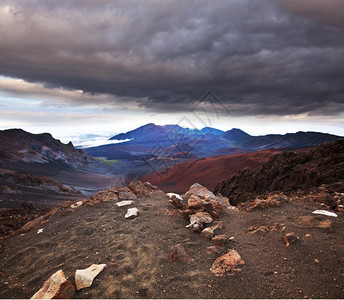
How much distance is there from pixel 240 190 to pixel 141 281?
62.1 ft

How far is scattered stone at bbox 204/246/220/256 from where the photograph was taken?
17.0 ft

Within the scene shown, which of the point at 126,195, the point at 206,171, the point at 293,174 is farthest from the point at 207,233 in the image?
the point at 206,171


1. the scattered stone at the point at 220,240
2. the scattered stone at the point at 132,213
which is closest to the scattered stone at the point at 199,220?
the scattered stone at the point at 220,240

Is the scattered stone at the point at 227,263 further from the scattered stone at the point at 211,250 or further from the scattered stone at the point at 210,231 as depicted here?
the scattered stone at the point at 210,231

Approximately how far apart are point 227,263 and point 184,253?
1.06 m

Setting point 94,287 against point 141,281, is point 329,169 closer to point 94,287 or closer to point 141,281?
point 141,281

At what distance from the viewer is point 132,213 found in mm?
7680

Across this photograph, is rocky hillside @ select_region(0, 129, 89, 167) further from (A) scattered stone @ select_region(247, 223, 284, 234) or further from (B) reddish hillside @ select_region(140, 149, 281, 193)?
(A) scattered stone @ select_region(247, 223, 284, 234)

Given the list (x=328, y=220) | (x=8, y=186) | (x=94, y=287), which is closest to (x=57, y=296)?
(x=94, y=287)

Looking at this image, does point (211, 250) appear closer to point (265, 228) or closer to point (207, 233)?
point (207, 233)

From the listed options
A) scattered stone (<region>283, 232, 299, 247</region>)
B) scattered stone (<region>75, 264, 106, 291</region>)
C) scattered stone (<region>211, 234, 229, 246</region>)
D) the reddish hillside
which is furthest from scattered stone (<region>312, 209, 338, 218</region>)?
the reddish hillside

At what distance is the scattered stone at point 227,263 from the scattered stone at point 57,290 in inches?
119

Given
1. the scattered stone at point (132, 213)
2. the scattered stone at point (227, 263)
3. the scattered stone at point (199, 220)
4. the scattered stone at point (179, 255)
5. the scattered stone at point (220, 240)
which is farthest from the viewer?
the scattered stone at point (132, 213)

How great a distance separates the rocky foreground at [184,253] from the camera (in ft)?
13.5
